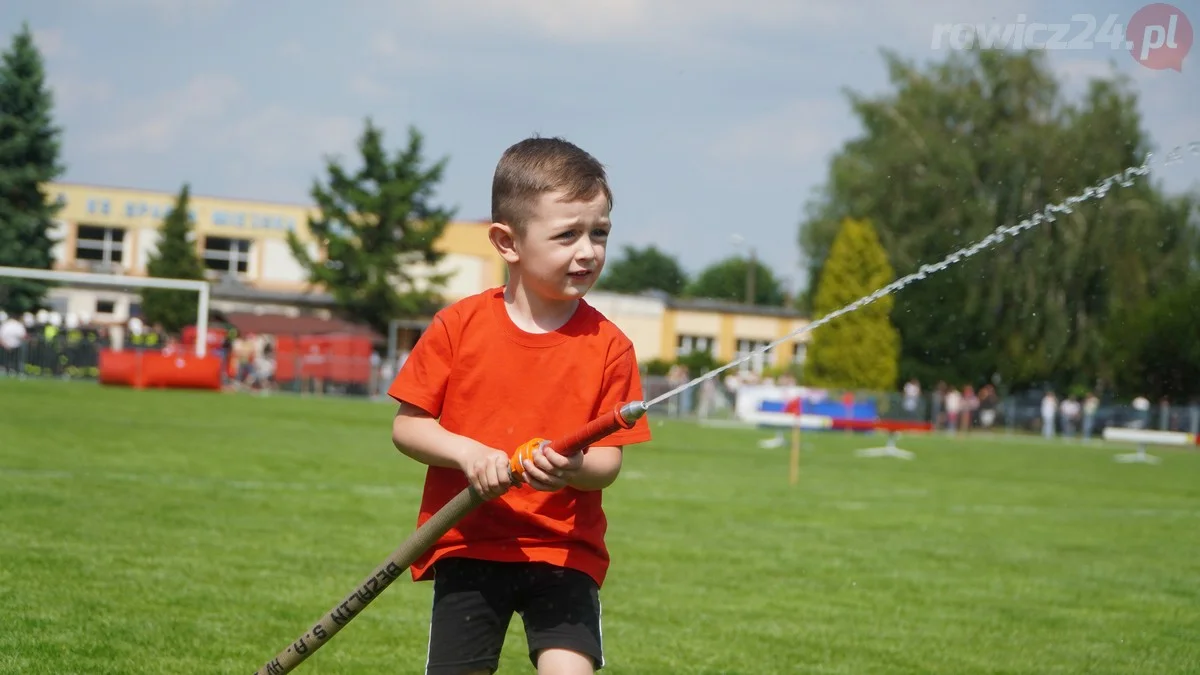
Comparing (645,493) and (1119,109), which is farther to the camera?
(1119,109)

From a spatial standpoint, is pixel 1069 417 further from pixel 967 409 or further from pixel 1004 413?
pixel 967 409

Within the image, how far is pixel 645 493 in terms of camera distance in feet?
55.8

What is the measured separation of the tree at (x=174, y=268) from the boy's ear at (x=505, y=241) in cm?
6960

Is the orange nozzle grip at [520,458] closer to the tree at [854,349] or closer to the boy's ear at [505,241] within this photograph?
the boy's ear at [505,241]

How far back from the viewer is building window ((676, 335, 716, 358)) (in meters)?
83.2

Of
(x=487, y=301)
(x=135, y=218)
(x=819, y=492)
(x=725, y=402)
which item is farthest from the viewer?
(x=135, y=218)

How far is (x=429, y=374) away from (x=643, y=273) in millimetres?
148615

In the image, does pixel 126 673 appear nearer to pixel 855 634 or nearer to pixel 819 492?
pixel 855 634

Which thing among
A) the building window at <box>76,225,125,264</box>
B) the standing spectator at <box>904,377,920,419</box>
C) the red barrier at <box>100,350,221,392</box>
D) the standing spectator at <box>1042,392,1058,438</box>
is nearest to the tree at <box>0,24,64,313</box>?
the red barrier at <box>100,350,221,392</box>

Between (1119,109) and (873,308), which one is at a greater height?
(1119,109)

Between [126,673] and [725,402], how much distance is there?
50.6 metres

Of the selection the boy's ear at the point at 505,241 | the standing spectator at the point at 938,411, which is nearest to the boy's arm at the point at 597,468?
the boy's ear at the point at 505,241

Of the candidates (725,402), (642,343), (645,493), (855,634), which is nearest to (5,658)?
(855,634)

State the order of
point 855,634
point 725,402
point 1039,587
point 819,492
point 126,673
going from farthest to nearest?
point 725,402 < point 819,492 < point 1039,587 < point 855,634 < point 126,673
